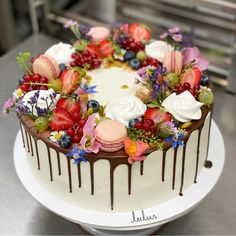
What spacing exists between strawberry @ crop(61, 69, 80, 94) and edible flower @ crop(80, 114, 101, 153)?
18cm

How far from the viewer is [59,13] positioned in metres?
2.55

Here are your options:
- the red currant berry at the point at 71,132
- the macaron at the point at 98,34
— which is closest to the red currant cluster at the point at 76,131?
the red currant berry at the point at 71,132

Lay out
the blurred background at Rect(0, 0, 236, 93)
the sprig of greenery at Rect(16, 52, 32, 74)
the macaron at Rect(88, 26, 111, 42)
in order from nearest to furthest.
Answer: the sprig of greenery at Rect(16, 52, 32, 74) → the macaron at Rect(88, 26, 111, 42) → the blurred background at Rect(0, 0, 236, 93)

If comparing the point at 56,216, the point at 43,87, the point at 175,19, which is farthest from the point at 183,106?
the point at 175,19

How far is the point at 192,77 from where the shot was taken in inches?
60.0

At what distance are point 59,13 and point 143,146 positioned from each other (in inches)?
54.7

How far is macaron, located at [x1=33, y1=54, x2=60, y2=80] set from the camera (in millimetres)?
1551

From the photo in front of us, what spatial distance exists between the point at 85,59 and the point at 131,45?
164 mm

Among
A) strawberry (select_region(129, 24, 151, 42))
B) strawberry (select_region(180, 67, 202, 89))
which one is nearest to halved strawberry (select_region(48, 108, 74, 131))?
strawberry (select_region(180, 67, 202, 89))

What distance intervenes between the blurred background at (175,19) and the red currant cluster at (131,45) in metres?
0.56

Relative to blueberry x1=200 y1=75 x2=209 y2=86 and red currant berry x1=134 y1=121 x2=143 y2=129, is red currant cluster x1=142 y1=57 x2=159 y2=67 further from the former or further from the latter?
red currant berry x1=134 y1=121 x2=143 y2=129

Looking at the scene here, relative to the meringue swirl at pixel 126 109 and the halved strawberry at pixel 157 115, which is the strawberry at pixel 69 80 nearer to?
the meringue swirl at pixel 126 109

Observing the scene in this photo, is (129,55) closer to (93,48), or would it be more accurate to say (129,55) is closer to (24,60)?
(93,48)

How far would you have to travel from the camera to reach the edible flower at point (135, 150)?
1.32 m
